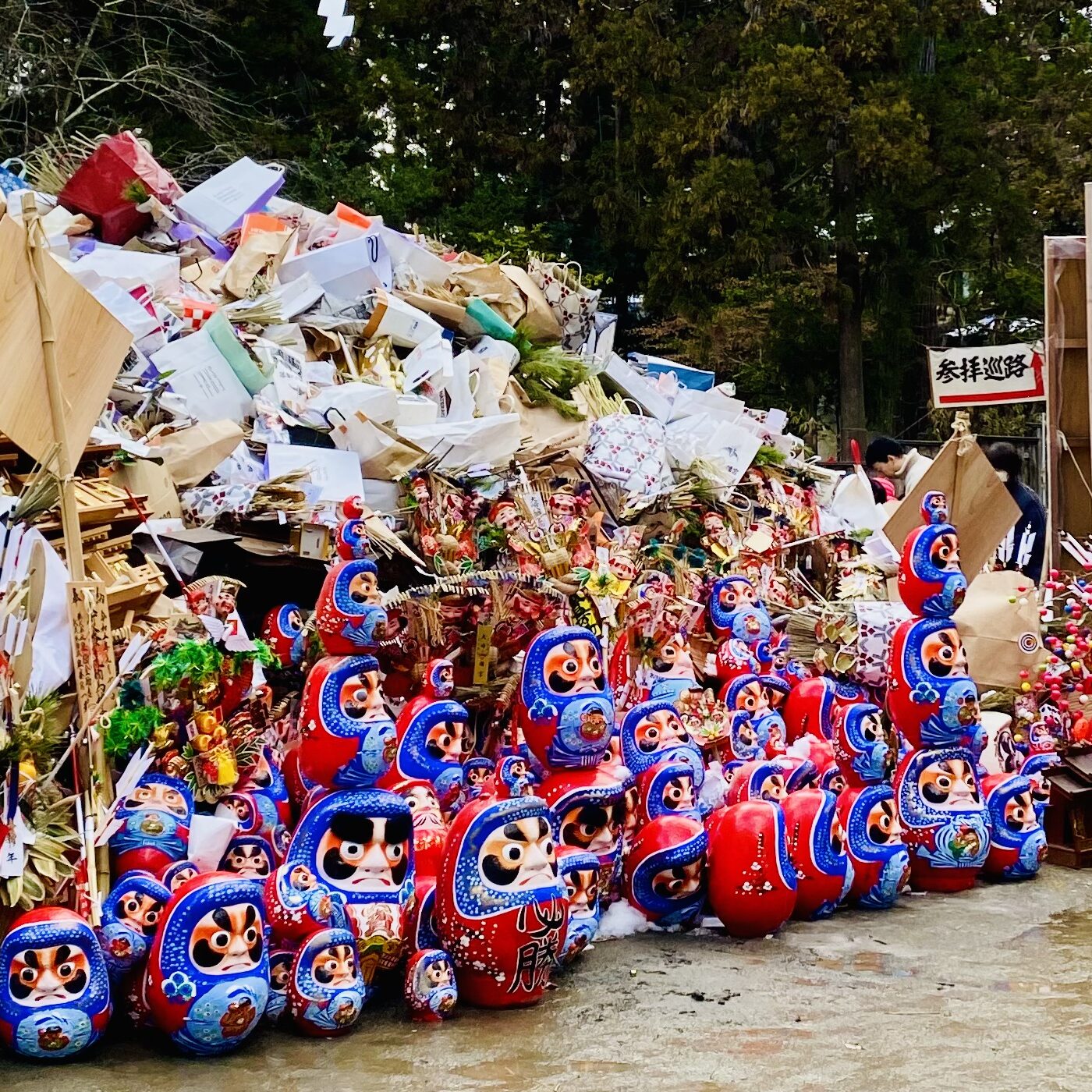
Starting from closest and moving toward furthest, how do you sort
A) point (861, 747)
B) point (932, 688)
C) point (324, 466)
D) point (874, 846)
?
point (874, 846) → point (932, 688) → point (861, 747) → point (324, 466)

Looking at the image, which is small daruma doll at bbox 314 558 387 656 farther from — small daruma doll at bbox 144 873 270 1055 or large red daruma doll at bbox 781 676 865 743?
large red daruma doll at bbox 781 676 865 743

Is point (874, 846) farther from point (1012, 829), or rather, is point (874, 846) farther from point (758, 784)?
point (1012, 829)

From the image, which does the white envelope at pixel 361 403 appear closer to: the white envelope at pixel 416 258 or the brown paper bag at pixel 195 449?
A: the brown paper bag at pixel 195 449

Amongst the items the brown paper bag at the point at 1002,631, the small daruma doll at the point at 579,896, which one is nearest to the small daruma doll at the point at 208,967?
the small daruma doll at the point at 579,896

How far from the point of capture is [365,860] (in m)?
4.26

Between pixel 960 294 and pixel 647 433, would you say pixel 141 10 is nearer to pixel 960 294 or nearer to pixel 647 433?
pixel 960 294

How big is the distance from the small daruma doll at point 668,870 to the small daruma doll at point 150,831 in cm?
149

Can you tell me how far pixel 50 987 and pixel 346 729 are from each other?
42.0 inches

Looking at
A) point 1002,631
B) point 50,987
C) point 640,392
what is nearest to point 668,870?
point 50,987

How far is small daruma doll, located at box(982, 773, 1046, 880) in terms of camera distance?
5629 mm

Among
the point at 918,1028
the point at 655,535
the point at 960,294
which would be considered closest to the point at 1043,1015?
the point at 918,1028

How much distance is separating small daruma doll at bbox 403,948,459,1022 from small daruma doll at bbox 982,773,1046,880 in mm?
2405

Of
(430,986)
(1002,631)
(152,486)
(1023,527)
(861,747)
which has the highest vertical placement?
(152,486)

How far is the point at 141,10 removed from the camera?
15398 millimetres
